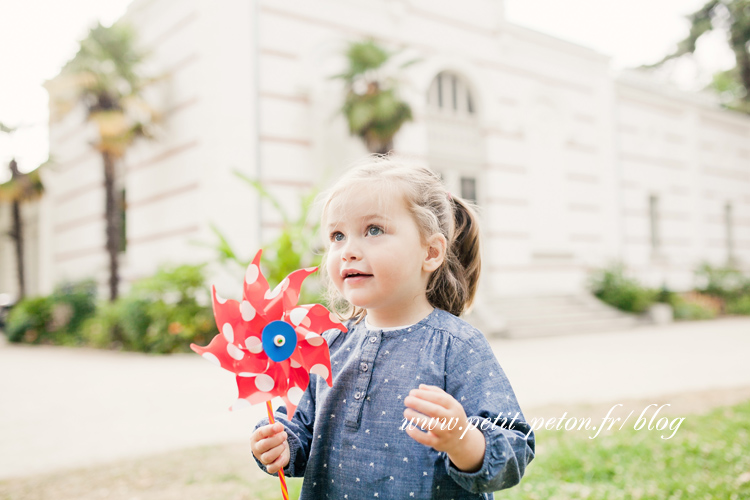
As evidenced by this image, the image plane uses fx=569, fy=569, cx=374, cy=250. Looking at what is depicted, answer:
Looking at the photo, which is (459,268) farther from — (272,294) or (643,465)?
(643,465)

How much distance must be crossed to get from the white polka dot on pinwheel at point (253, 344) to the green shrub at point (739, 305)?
783 inches

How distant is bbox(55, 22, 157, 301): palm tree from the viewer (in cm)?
1213

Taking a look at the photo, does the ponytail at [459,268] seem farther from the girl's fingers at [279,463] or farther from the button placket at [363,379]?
the girl's fingers at [279,463]

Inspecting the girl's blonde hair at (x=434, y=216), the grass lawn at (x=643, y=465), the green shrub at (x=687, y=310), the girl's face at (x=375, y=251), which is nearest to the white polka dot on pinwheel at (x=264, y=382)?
the girl's face at (x=375, y=251)

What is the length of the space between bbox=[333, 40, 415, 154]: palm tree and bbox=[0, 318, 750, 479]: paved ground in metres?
4.66

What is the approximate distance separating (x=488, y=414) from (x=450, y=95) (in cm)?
1358

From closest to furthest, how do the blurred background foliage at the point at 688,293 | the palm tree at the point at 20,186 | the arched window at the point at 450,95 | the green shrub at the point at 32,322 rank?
1. the arched window at the point at 450,95
2. the green shrub at the point at 32,322
3. the blurred background foliage at the point at 688,293
4. the palm tree at the point at 20,186

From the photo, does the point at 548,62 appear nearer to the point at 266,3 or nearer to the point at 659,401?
the point at 266,3

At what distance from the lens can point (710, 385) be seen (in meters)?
6.09

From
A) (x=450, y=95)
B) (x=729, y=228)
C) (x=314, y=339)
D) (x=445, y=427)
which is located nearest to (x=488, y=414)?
(x=445, y=427)

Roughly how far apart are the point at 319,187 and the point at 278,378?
9215 mm

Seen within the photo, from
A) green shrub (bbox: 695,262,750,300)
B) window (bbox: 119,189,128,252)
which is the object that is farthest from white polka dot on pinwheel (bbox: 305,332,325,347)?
green shrub (bbox: 695,262,750,300)

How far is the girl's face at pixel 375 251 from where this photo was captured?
1679 mm

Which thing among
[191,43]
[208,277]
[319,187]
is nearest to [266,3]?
[191,43]
